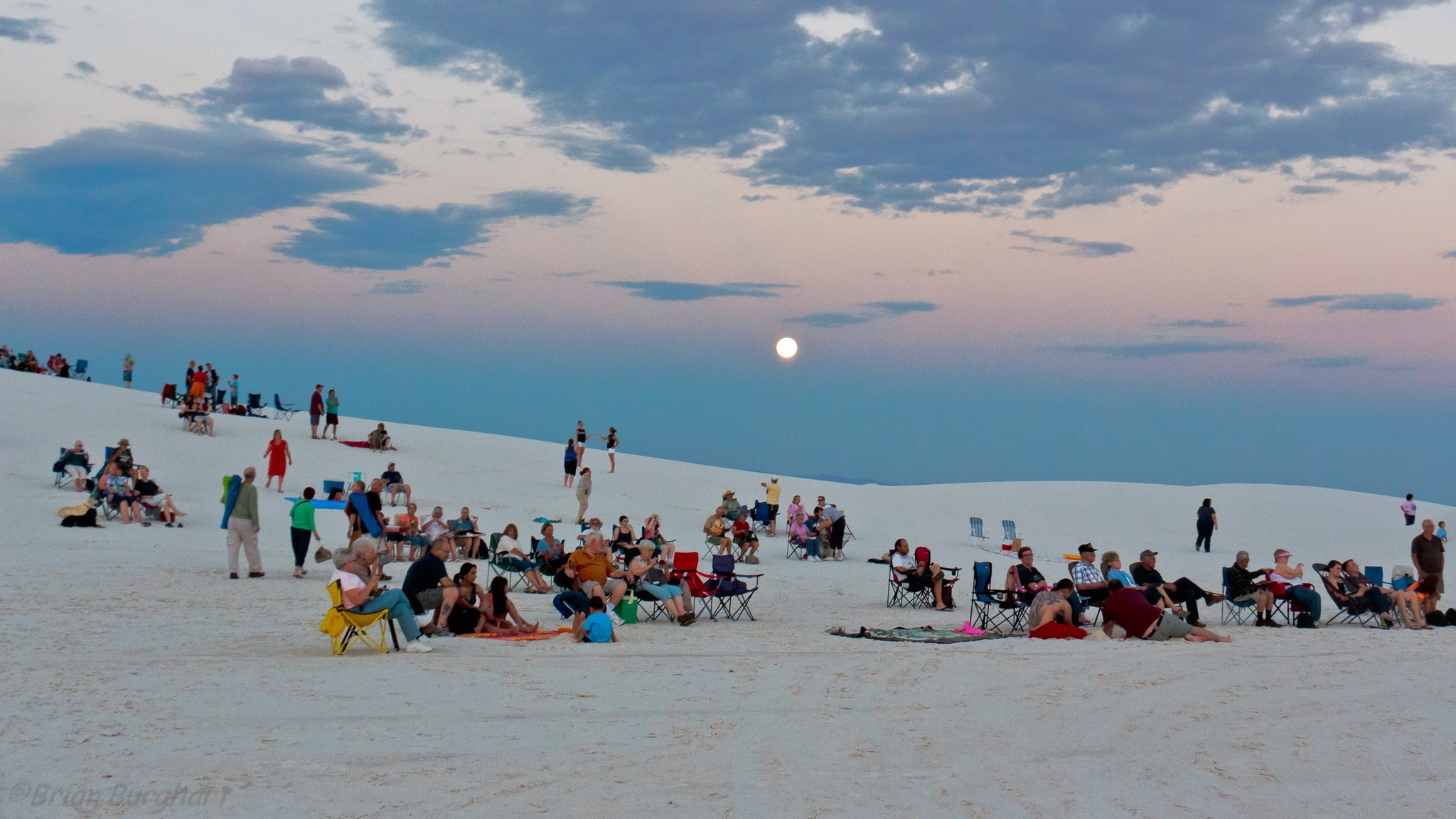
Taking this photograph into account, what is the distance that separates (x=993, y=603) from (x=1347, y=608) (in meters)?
4.49

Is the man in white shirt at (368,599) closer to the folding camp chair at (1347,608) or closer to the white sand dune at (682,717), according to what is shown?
the white sand dune at (682,717)

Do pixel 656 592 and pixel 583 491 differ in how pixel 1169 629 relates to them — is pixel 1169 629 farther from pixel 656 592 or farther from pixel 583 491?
pixel 583 491

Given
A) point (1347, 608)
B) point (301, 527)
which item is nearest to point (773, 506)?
point (301, 527)

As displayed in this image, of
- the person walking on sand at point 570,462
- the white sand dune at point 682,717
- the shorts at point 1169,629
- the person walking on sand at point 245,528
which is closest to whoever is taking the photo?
the white sand dune at point 682,717

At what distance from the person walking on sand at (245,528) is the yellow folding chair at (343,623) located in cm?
533

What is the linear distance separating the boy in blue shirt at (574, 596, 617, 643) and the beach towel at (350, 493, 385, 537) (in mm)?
5652

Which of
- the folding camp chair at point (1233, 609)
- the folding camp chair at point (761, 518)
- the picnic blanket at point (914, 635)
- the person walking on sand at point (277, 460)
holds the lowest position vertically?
the picnic blanket at point (914, 635)

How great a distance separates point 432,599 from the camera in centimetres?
1091

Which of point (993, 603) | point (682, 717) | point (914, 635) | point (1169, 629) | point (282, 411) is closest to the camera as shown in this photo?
point (682, 717)

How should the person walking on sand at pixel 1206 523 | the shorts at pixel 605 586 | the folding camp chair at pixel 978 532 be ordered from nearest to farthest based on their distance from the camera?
the shorts at pixel 605 586, the folding camp chair at pixel 978 532, the person walking on sand at pixel 1206 523

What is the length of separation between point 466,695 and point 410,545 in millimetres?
9644

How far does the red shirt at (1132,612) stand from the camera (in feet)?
37.0

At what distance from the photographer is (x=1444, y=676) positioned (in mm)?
9383

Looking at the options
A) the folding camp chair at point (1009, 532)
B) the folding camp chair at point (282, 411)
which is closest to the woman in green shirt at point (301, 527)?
the folding camp chair at point (1009, 532)
